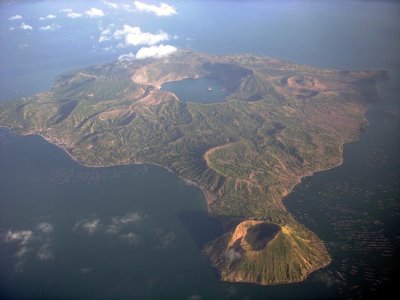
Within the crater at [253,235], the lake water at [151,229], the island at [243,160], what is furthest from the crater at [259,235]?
the lake water at [151,229]

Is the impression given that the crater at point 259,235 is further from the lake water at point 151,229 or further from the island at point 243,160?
the lake water at point 151,229

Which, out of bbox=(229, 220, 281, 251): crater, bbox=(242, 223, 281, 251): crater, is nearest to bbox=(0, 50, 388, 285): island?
bbox=(242, 223, 281, 251): crater

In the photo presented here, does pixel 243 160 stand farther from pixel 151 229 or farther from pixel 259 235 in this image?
pixel 151 229

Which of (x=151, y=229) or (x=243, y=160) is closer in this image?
(x=151, y=229)

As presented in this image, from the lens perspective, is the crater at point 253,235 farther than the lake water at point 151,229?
Yes

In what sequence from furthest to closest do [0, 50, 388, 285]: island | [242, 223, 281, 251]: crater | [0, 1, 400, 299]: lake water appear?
[242, 223, 281, 251]: crater
[0, 50, 388, 285]: island
[0, 1, 400, 299]: lake water

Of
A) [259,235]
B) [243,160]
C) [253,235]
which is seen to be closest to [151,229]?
[253,235]

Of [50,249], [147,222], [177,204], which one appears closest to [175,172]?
[177,204]

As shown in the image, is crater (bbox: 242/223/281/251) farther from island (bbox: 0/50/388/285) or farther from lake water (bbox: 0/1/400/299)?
lake water (bbox: 0/1/400/299)

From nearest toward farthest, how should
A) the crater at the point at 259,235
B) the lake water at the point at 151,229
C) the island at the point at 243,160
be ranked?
the lake water at the point at 151,229 → the island at the point at 243,160 → the crater at the point at 259,235

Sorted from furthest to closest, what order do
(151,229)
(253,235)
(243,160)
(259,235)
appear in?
(243,160) → (151,229) → (253,235) → (259,235)

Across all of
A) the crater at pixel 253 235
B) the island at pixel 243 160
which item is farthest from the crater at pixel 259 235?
the island at pixel 243 160

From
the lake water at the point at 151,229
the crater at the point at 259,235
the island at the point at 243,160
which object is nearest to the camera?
the lake water at the point at 151,229
